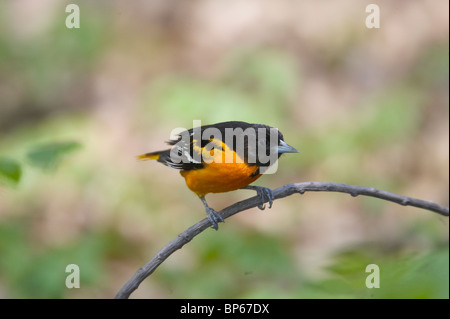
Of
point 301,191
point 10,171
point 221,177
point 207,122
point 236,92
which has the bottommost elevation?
point 301,191

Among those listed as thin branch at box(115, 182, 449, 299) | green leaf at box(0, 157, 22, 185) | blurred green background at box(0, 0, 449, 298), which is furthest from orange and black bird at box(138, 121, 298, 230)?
blurred green background at box(0, 0, 449, 298)

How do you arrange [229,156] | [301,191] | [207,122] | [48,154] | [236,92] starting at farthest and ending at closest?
1. [236,92]
2. [207,122]
3. [229,156]
4. [48,154]
5. [301,191]

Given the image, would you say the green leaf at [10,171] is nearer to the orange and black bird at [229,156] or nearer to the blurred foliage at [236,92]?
the orange and black bird at [229,156]

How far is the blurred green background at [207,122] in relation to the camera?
205 inches

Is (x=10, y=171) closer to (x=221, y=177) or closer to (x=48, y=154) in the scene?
(x=48, y=154)

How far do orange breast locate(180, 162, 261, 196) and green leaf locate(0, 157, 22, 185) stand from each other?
1.06m

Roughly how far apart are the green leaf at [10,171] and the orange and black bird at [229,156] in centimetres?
97

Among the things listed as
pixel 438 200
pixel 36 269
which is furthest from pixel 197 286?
pixel 438 200

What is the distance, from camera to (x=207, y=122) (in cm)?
629

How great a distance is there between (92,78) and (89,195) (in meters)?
2.62

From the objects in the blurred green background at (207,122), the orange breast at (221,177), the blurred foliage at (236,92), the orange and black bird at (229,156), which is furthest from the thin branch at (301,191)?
the blurred foliage at (236,92)

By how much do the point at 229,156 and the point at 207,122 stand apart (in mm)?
3355

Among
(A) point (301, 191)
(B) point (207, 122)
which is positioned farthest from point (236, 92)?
(A) point (301, 191)

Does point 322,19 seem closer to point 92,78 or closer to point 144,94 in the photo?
point 144,94
